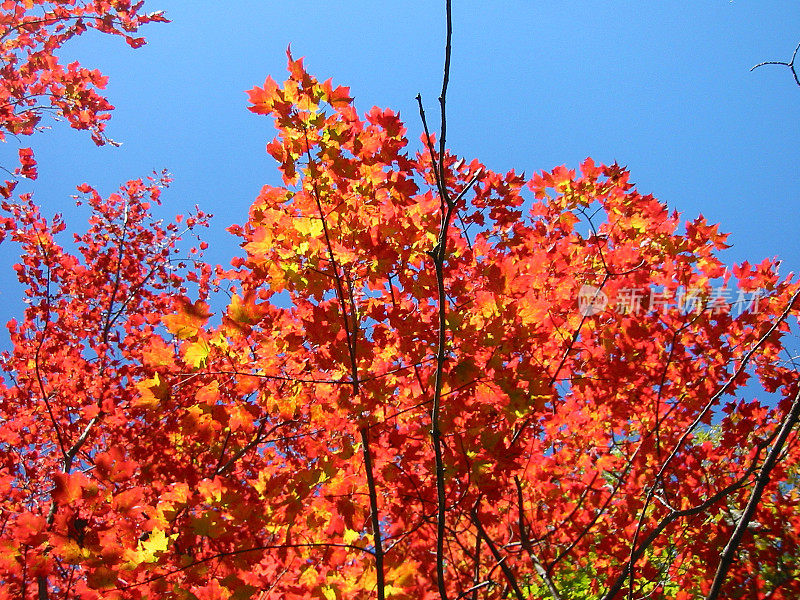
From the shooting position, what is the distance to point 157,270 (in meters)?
7.42

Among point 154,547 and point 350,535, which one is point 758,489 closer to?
point 350,535

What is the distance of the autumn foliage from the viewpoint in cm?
217

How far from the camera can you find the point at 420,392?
2.75 meters

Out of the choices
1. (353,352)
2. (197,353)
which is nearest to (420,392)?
Result: (353,352)

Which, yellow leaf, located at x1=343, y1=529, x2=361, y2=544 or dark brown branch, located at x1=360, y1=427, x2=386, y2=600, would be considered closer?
dark brown branch, located at x1=360, y1=427, x2=386, y2=600

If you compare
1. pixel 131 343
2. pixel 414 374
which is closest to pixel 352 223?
pixel 414 374

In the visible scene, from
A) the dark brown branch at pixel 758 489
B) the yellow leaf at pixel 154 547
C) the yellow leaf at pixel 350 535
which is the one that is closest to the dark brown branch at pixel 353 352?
the yellow leaf at pixel 350 535

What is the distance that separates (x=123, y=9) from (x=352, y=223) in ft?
11.5

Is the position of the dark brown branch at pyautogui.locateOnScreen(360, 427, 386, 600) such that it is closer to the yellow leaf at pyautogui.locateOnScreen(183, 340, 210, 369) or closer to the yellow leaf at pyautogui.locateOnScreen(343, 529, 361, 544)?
the yellow leaf at pyautogui.locateOnScreen(343, 529, 361, 544)

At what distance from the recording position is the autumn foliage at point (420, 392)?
2.17 m
